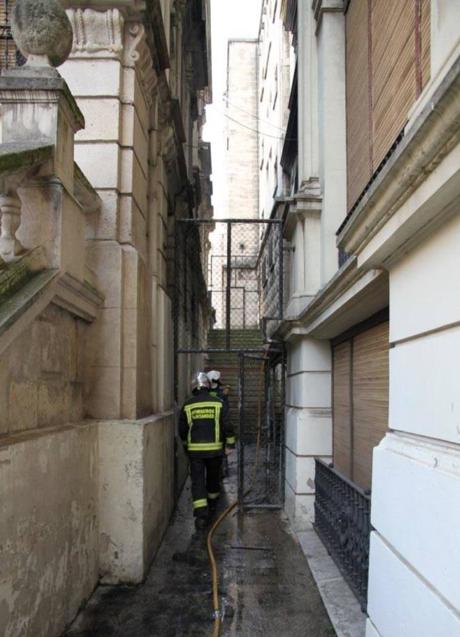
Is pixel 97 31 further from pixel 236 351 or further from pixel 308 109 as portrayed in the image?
pixel 236 351

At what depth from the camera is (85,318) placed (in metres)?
4.93

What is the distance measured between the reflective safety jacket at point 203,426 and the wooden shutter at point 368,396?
2345 millimetres

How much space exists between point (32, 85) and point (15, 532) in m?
2.80

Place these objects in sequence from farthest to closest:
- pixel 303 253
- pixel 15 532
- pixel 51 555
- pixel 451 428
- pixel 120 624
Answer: pixel 303 253 < pixel 120 624 < pixel 51 555 < pixel 15 532 < pixel 451 428

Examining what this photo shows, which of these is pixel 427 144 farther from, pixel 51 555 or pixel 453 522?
pixel 51 555

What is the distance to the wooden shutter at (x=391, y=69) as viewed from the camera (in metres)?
3.69

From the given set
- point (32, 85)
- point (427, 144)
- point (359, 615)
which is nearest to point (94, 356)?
point (32, 85)

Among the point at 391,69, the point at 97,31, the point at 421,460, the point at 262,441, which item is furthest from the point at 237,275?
the point at 421,460

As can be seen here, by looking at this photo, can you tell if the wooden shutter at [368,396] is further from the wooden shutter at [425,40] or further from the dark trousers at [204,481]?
the dark trousers at [204,481]

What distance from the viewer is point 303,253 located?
23.1 ft

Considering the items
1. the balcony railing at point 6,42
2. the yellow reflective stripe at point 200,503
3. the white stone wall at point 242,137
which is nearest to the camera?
the balcony railing at point 6,42

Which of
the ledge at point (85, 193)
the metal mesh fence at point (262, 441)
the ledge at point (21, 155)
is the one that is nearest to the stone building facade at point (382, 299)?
the metal mesh fence at point (262, 441)

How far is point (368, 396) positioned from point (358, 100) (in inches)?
114

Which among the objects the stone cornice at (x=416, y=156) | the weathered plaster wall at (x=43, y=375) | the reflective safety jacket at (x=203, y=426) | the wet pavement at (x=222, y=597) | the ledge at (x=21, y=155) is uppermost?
the ledge at (x=21, y=155)
